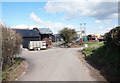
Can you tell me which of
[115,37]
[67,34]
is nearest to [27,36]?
[67,34]

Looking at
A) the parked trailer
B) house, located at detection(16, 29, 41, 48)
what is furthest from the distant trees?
the parked trailer

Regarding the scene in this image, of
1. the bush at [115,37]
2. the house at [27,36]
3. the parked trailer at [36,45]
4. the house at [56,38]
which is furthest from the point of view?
the house at [56,38]

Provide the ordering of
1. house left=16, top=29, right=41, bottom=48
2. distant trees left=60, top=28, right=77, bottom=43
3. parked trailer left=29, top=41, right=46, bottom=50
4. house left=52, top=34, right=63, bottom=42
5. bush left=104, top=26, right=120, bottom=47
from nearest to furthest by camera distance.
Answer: bush left=104, top=26, right=120, bottom=47, parked trailer left=29, top=41, right=46, bottom=50, house left=16, top=29, right=41, bottom=48, distant trees left=60, top=28, right=77, bottom=43, house left=52, top=34, right=63, bottom=42

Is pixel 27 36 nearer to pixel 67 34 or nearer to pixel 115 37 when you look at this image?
pixel 67 34

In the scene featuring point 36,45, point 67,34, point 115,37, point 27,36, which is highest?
point 67,34

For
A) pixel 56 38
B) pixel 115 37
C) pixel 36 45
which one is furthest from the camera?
pixel 56 38

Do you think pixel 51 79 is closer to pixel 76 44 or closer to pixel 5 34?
pixel 5 34

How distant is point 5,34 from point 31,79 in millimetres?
3698

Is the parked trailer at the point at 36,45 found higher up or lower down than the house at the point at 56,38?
lower down

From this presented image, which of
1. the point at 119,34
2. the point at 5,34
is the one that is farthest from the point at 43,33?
the point at 119,34

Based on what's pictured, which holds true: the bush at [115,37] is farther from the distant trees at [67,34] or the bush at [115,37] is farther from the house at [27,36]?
the distant trees at [67,34]

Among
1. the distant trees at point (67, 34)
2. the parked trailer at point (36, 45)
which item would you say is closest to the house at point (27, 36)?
the parked trailer at point (36, 45)

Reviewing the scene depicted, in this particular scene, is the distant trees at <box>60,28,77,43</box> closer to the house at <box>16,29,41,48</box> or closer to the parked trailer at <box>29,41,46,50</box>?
the house at <box>16,29,41,48</box>

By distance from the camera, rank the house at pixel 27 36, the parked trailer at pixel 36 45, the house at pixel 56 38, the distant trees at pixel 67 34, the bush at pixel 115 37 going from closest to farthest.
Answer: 1. the bush at pixel 115 37
2. the parked trailer at pixel 36 45
3. the house at pixel 27 36
4. the distant trees at pixel 67 34
5. the house at pixel 56 38
